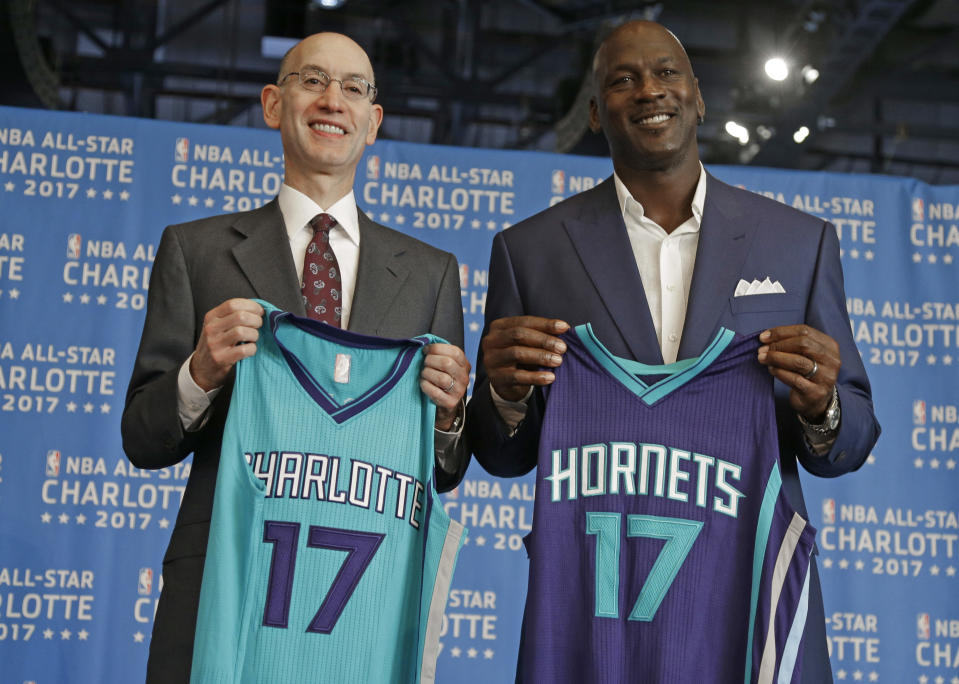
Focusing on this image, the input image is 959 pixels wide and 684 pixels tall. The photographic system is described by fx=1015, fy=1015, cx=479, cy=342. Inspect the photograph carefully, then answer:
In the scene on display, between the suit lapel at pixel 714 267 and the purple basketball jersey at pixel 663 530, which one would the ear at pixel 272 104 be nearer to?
the purple basketball jersey at pixel 663 530

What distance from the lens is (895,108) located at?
904cm

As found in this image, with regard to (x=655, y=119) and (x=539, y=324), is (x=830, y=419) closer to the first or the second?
(x=539, y=324)

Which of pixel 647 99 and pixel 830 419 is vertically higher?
pixel 647 99

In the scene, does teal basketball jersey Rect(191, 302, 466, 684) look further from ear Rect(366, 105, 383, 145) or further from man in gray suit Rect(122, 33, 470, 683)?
ear Rect(366, 105, 383, 145)

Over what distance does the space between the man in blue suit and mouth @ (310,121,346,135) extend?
412 millimetres

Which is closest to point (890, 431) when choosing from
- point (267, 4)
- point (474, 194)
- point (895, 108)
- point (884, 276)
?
point (884, 276)

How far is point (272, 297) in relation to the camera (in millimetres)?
2051

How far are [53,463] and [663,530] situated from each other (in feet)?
8.88

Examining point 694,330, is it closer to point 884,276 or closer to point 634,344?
point 634,344

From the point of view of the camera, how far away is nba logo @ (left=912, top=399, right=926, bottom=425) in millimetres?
4039

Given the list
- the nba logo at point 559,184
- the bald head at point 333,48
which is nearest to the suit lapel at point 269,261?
the bald head at point 333,48

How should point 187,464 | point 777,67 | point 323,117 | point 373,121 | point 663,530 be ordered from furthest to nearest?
point 777,67, point 187,464, point 373,121, point 323,117, point 663,530

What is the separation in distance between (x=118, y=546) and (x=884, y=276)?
3194 mm

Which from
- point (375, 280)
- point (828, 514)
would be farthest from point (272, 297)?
point (828, 514)
